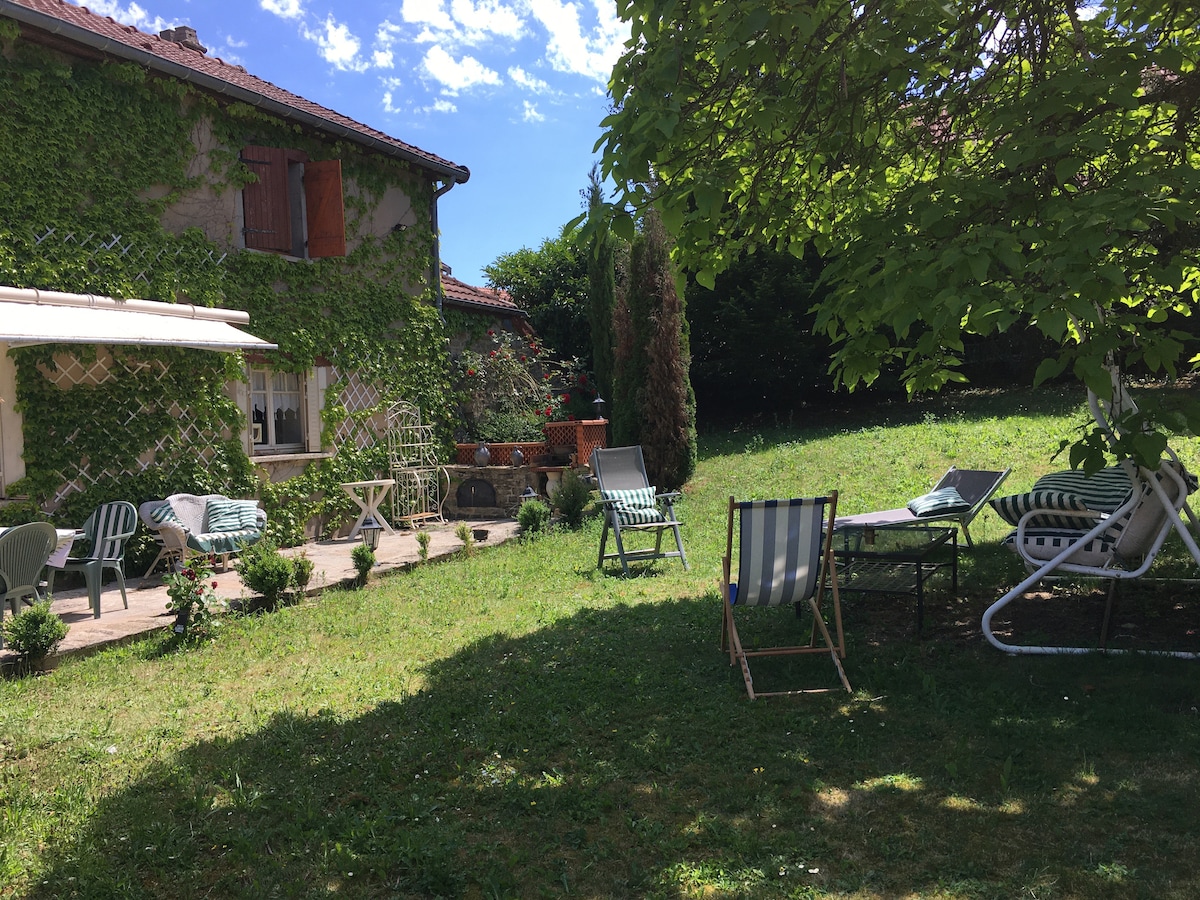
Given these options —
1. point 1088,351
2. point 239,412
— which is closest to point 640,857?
point 1088,351

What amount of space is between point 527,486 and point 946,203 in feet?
27.7

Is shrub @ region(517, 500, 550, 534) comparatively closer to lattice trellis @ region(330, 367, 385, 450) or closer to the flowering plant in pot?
lattice trellis @ region(330, 367, 385, 450)

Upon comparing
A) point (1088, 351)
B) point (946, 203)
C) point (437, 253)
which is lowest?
point (1088, 351)

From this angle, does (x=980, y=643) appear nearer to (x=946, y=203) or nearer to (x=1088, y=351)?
(x=1088, y=351)

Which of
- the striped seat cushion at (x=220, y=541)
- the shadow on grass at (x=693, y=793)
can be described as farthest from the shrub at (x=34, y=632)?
the striped seat cushion at (x=220, y=541)

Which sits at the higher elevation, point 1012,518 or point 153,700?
point 1012,518

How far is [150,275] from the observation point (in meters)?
8.26

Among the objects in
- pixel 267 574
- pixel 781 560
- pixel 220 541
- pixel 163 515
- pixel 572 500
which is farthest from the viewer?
pixel 572 500

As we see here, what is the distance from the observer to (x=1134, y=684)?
162 inches

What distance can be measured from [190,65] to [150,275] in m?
2.21

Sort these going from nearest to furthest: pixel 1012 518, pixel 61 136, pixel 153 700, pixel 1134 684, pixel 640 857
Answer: pixel 640 857 → pixel 1134 684 → pixel 153 700 → pixel 1012 518 → pixel 61 136

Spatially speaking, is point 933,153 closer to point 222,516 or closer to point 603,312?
point 222,516

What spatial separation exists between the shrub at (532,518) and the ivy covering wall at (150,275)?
7.78ft

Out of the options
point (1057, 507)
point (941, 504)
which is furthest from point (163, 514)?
point (1057, 507)
